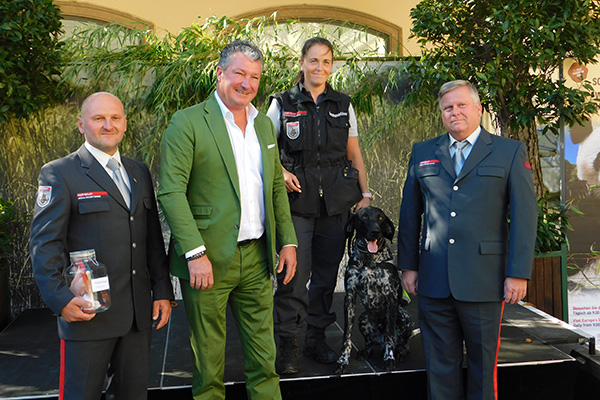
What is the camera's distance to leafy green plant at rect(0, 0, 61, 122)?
3951 mm

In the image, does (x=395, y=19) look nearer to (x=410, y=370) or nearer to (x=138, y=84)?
(x=138, y=84)

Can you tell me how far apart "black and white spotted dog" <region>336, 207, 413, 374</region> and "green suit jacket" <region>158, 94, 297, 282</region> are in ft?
2.86

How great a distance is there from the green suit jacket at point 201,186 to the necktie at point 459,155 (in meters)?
0.92

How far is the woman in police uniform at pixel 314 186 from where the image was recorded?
306cm

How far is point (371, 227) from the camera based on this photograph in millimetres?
3055

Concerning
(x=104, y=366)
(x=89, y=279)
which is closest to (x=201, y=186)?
(x=89, y=279)

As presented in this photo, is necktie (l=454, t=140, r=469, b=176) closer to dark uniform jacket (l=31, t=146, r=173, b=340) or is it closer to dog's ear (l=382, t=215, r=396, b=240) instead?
dog's ear (l=382, t=215, r=396, b=240)

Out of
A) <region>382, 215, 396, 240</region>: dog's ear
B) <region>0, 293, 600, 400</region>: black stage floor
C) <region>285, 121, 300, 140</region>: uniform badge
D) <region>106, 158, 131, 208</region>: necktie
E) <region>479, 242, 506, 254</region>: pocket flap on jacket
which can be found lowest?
<region>0, 293, 600, 400</region>: black stage floor

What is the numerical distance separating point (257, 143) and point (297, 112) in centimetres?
69

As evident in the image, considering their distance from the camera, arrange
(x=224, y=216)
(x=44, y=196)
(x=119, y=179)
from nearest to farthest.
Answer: (x=44, y=196) → (x=119, y=179) → (x=224, y=216)

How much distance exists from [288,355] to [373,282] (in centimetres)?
63

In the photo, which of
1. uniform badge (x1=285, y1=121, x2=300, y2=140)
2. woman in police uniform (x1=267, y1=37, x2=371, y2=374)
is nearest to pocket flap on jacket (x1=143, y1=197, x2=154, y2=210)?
woman in police uniform (x1=267, y1=37, x2=371, y2=374)

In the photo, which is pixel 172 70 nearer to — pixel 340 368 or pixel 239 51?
pixel 239 51

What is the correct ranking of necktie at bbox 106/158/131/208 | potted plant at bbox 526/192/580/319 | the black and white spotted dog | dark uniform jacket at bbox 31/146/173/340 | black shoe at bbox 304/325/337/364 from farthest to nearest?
potted plant at bbox 526/192/580/319 → black shoe at bbox 304/325/337/364 → the black and white spotted dog → necktie at bbox 106/158/131/208 → dark uniform jacket at bbox 31/146/173/340
